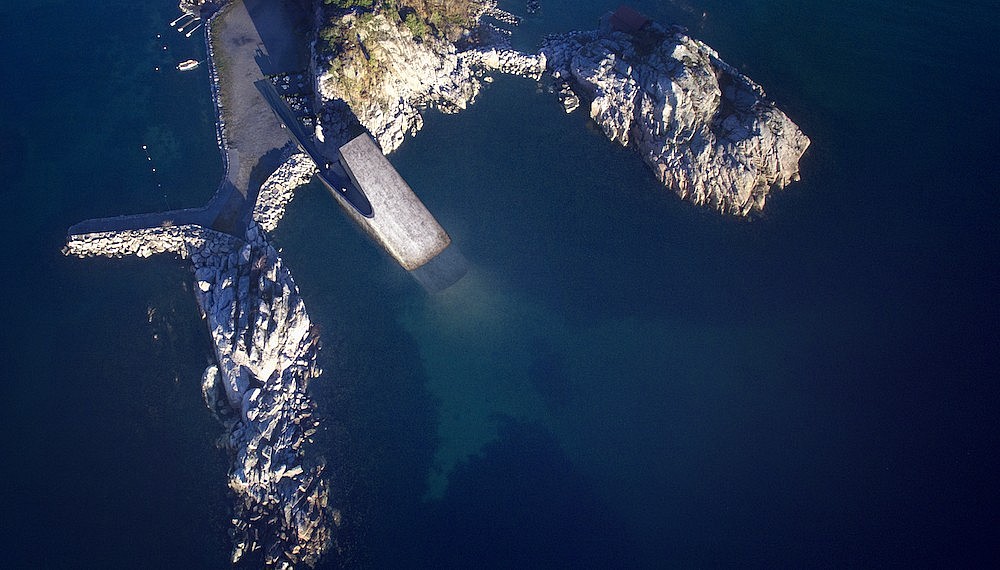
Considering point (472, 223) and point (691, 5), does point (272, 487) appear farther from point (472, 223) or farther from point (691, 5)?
point (691, 5)

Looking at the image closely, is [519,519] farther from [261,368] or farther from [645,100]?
[645,100]

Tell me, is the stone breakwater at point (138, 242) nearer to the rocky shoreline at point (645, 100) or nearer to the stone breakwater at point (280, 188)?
the stone breakwater at point (280, 188)

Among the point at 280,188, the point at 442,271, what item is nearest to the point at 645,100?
the point at 442,271

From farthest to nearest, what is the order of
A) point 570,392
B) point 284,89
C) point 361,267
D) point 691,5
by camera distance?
1. point 691,5
2. point 284,89
3. point 361,267
4. point 570,392

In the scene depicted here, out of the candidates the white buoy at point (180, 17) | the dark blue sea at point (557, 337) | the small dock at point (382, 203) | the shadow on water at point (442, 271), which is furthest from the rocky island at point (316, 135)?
the shadow on water at point (442, 271)

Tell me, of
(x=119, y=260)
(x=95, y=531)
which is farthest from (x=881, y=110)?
(x=95, y=531)

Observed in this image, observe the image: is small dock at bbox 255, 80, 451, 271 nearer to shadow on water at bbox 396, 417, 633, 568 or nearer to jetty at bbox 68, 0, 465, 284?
jetty at bbox 68, 0, 465, 284
